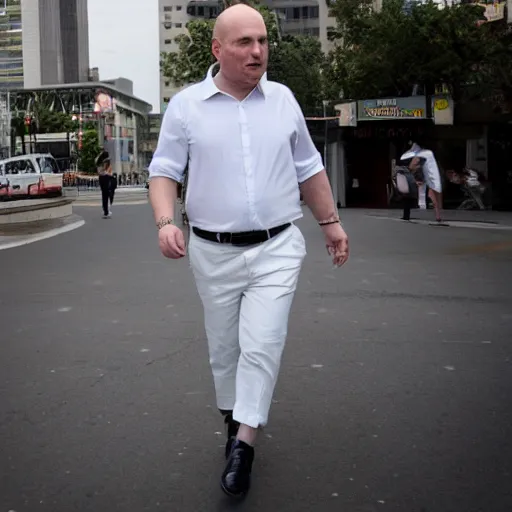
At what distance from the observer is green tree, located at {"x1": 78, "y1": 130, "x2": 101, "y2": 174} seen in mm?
126562

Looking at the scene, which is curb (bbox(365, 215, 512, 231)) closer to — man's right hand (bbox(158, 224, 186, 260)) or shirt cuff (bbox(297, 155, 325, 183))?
shirt cuff (bbox(297, 155, 325, 183))

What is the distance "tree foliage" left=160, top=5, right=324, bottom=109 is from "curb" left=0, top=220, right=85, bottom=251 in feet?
93.7

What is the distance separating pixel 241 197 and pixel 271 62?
48.8m

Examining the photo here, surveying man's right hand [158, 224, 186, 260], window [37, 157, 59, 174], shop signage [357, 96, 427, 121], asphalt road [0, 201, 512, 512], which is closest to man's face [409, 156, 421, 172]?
shop signage [357, 96, 427, 121]

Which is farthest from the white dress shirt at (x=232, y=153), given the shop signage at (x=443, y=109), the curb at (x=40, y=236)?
the shop signage at (x=443, y=109)

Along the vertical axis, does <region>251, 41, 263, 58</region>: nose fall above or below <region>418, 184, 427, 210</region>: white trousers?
above

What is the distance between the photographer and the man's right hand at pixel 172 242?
3627 millimetres

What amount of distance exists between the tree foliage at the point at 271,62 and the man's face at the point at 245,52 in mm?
45878

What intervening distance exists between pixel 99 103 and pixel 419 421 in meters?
147

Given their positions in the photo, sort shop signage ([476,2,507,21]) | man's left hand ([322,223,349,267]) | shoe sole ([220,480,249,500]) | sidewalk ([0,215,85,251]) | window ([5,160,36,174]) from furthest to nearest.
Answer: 1. window ([5,160,36,174])
2. shop signage ([476,2,507,21])
3. sidewalk ([0,215,85,251])
4. man's left hand ([322,223,349,267])
5. shoe sole ([220,480,249,500])

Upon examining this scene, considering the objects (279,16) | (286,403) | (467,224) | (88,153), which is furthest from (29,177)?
(88,153)

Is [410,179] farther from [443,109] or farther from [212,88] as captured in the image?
[212,88]

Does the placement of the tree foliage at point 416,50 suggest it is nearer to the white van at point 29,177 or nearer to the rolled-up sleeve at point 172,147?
the white van at point 29,177

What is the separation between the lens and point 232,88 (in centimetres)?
371
